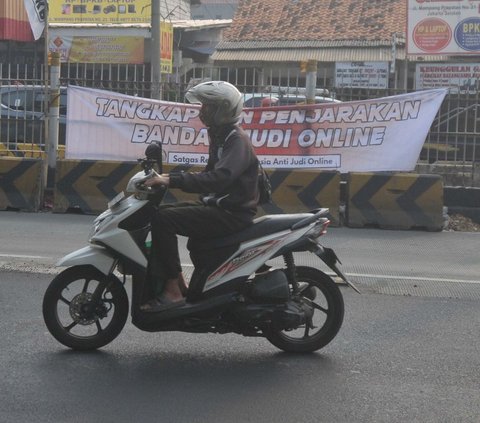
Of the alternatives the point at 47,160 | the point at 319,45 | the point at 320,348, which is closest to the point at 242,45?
the point at 319,45

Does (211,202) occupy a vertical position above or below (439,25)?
below

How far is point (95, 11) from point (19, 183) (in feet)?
64.2

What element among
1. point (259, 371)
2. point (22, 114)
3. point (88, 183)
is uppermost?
point (22, 114)

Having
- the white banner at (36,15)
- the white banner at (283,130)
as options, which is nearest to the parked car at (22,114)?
the white banner at (283,130)

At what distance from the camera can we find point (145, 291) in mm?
4883

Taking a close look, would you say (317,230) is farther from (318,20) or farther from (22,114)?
(318,20)

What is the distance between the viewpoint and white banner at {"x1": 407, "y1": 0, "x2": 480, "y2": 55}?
82.6 ft

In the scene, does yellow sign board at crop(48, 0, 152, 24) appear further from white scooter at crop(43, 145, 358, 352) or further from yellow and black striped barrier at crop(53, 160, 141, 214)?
white scooter at crop(43, 145, 358, 352)

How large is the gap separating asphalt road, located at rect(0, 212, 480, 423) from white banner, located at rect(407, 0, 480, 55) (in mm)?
19647

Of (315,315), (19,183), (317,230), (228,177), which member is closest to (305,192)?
(19,183)

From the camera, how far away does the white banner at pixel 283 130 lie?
432 inches

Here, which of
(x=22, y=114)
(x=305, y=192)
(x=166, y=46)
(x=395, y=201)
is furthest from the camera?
(x=166, y=46)

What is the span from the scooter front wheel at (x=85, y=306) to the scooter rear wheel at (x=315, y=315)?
1.04 metres

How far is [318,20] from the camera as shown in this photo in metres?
29.3
